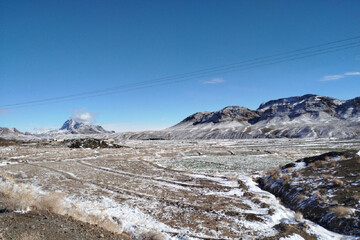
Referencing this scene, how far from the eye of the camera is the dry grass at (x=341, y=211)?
12.5 meters

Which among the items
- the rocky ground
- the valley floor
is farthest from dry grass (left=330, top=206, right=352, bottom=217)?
the valley floor

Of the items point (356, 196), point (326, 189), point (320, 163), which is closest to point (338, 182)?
point (326, 189)

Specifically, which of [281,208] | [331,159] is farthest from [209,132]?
[281,208]

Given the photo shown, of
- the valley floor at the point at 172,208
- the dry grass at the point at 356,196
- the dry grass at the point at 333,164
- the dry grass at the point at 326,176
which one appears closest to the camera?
the valley floor at the point at 172,208

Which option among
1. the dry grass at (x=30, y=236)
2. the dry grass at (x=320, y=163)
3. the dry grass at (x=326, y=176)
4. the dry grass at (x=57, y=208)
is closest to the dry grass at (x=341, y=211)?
the dry grass at (x=326, y=176)

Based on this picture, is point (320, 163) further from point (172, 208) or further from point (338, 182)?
point (172, 208)

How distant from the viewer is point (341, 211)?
12.7 m

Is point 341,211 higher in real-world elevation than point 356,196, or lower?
lower

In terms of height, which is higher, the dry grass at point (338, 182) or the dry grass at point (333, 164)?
the dry grass at point (333, 164)

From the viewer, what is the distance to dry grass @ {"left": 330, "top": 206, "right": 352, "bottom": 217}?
12.5m

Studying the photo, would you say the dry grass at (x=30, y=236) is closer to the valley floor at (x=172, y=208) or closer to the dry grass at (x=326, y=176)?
the valley floor at (x=172, y=208)

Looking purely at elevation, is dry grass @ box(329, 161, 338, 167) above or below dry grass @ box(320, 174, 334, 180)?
above

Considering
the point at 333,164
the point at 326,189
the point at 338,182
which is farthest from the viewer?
the point at 333,164

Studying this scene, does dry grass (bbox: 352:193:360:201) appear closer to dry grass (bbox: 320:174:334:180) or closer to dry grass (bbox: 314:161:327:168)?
dry grass (bbox: 320:174:334:180)
